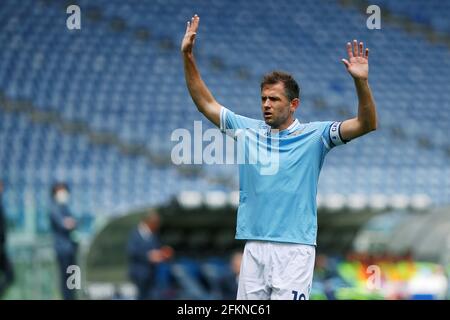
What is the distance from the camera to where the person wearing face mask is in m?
10.6

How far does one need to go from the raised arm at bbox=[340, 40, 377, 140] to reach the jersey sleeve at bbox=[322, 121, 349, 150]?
0.02 metres

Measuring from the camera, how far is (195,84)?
4242 mm

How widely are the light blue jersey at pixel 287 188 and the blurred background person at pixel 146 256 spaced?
6.48m

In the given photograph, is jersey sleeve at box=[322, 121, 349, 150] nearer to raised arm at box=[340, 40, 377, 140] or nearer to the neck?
raised arm at box=[340, 40, 377, 140]

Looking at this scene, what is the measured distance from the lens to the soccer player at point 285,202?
157 inches

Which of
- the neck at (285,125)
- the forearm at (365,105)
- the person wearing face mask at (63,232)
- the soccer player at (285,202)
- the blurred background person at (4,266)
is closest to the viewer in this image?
the forearm at (365,105)

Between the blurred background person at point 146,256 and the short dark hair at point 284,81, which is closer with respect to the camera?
the short dark hair at point 284,81

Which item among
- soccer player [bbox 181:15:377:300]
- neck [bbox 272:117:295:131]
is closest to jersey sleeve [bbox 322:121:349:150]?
soccer player [bbox 181:15:377:300]

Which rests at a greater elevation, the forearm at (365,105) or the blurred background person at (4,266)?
the forearm at (365,105)

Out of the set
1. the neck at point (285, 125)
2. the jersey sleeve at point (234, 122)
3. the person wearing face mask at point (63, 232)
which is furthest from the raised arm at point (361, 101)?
the person wearing face mask at point (63, 232)

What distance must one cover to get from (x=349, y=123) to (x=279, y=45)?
A: 9856 millimetres

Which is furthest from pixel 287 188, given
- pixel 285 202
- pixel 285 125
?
pixel 285 125

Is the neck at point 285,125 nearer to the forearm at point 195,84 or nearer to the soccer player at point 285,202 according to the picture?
the soccer player at point 285,202
